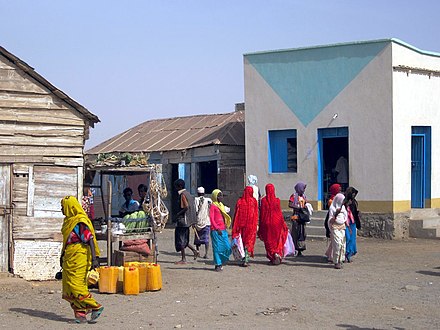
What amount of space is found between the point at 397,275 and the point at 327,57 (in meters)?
8.31

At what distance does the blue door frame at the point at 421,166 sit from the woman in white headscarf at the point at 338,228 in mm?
6526

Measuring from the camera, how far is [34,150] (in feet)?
40.9

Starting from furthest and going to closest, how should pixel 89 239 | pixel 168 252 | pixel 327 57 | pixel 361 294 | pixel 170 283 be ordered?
Answer: pixel 327 57, pixel 168 252, pixel 170 283, pixel 361 294, pixel 89 239

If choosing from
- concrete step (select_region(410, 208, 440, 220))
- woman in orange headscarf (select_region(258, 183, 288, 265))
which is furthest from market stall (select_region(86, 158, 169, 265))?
concrete step (select_region(410, 208, 440, 220))

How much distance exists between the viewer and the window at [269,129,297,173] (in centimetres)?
2080

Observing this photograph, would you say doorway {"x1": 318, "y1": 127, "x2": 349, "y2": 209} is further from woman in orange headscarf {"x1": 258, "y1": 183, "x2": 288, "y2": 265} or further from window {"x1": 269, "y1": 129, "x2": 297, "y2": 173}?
woman in orange headscarf {"x1": 258, "y1": 183, "x2": 288, "y2": 265}

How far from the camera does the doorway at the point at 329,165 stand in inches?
784

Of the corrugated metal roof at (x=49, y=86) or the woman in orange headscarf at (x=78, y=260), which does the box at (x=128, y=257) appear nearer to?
the corrugated metal roof at (x=49, y=86)

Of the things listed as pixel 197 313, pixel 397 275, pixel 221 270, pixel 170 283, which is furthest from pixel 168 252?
pixel 197 313

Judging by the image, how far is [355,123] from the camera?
19.3 m

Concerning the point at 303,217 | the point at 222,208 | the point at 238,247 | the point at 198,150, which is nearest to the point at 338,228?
the point at 303,217

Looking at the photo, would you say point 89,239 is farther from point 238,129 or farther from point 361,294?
point 238,129

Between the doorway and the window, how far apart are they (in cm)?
88

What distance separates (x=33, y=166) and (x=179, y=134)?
47.1ft
